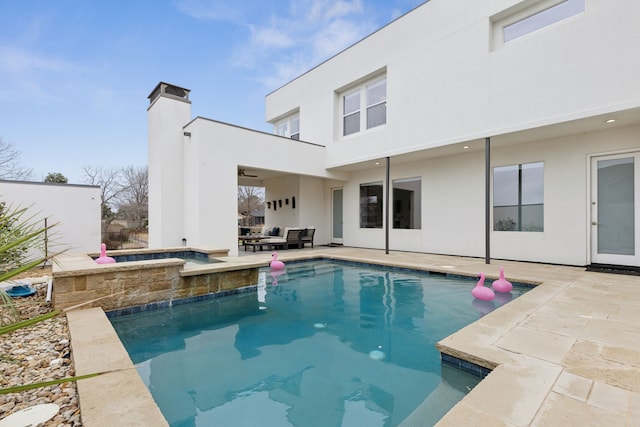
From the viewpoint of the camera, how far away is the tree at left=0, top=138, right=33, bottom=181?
1711 cm

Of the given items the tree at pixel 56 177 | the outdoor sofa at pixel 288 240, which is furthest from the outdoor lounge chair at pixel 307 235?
the tree at pixel 56 177

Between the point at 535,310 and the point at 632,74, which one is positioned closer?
the point at 535,310

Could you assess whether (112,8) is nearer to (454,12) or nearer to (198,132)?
(198,132)

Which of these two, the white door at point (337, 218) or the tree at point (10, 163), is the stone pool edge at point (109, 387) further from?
the tree at point (10, 163)

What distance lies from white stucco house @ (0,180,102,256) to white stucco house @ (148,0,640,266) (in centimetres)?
215

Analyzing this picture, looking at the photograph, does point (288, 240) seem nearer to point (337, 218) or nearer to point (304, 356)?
point (337, 218)

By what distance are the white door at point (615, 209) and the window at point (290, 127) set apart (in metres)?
10.2

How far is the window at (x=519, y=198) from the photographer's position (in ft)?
25.6

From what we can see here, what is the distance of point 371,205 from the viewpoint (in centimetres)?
1181

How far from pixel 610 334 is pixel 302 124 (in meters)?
11.8

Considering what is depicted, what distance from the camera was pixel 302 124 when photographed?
13055 mm

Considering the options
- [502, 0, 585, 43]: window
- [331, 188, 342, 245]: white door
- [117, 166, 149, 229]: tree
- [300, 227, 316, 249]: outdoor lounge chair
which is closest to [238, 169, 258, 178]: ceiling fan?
[300, 227, 316, 249]: outdoor lounge chair

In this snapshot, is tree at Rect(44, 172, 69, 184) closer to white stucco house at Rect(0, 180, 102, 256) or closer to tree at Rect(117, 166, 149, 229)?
tree at Rect(117, 166, 149, 229)

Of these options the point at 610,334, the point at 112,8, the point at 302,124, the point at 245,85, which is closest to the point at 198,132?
the point at 112,8
